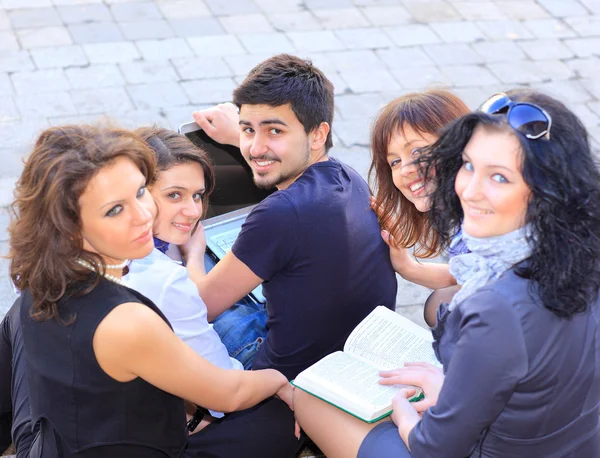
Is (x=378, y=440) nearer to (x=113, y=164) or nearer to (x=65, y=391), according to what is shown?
(x=65, y=391)

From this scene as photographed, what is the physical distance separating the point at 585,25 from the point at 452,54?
139 centimetres

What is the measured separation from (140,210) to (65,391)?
1.87 feet

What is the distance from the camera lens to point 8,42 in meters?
6.56

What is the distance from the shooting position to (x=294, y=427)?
303cm

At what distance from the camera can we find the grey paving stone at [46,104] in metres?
5.85

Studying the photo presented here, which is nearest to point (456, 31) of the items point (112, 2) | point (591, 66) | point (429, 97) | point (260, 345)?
point (591, 66)

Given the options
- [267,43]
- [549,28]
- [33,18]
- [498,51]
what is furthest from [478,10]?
[33,18]

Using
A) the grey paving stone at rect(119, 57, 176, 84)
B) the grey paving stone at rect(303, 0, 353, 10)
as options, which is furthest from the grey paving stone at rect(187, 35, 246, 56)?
the grey paving stone at rect(303, 0, 353, 10)

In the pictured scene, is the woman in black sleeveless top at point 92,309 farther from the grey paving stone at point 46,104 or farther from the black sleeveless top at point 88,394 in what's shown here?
the grey paving stone at point 46,104

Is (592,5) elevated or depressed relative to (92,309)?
depressed

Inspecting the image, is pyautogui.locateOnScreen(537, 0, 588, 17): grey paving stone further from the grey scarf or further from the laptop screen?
the grey scarf

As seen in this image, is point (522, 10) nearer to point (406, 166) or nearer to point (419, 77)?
point (419, 77)

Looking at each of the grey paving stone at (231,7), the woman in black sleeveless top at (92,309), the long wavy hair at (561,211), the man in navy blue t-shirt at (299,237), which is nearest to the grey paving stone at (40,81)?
the grey paving stone at (231,7)

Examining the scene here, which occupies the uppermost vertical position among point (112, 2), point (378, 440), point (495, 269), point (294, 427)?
point (495, 269)
